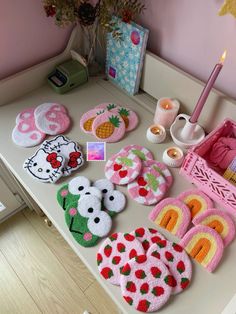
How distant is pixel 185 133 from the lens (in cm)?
79

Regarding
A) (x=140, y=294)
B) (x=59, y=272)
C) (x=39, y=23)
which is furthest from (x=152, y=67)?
(x=59, y=272)

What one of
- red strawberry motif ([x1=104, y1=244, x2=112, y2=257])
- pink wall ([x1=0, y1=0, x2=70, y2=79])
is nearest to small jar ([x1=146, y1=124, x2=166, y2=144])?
red strawberry motif ([x1=104, y1=244, x2=112, y2=257])

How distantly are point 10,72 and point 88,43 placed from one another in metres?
0.28

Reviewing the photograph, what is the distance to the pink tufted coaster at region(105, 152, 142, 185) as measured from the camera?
28.7 inches

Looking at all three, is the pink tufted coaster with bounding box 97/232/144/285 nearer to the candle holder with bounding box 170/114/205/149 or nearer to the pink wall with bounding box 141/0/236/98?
the candle holder with bounding box 170/114/205/149

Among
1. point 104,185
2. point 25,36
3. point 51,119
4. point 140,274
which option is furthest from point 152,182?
point 25,36

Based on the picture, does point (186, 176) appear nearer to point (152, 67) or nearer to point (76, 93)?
point (152, 67)

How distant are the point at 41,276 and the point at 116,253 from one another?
65cm

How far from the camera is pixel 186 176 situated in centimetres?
74

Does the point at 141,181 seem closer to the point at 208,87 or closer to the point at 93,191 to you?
the point at 93,191

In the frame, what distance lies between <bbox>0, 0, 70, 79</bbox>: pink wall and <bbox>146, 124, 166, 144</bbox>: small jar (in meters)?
0.44

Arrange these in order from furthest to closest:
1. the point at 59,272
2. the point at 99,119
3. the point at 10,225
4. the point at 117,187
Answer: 1. the point at 10,225
2. the point at 59,272
3. the point at 99,119
4. the point at 117,187

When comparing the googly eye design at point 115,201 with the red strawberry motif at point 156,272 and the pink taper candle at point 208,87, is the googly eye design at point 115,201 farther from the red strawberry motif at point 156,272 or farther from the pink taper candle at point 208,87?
the pink taper candle at point 208,87

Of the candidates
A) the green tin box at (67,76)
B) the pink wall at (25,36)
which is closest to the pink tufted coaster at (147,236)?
the green tin box at (67,76)
